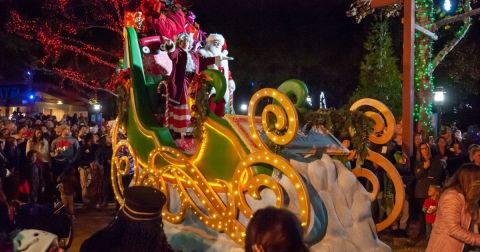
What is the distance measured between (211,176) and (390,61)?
11.4 metres

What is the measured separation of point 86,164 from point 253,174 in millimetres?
7459

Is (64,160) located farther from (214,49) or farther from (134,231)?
(134,231)

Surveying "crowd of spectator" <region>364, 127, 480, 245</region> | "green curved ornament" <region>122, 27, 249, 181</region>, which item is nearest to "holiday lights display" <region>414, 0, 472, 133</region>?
"crowd of spectator" <region>364, 127, 480, 245</region>

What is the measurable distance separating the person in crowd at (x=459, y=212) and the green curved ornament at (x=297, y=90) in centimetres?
167

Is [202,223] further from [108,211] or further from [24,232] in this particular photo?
[108,211]

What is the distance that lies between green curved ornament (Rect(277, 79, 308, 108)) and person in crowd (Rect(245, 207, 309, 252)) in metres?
3.21

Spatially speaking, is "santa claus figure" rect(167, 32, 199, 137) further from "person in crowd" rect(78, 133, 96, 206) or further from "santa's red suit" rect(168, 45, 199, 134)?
"person in crowd" rect(78, 133, 96, 206)

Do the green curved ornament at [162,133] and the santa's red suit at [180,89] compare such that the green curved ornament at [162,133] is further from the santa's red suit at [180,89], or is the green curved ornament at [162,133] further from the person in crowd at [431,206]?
the person in crowd at [431,206]

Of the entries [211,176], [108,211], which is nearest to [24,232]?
[211,176]

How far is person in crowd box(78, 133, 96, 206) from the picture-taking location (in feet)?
39.7

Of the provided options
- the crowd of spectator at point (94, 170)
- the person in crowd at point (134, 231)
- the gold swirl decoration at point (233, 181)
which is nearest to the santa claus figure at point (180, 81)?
the gold swirl decoration at point (233, 181)

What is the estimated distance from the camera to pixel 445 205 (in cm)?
470

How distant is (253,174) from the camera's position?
222 inches

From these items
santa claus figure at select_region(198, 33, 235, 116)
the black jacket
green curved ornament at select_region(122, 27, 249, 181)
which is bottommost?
the black jacket
